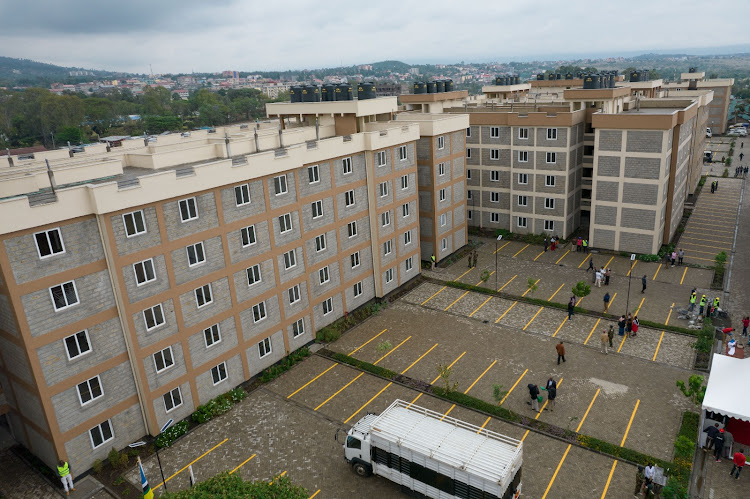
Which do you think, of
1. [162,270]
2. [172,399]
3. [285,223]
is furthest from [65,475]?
[285,223]

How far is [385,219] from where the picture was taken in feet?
142

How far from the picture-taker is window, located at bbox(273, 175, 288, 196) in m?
32.6

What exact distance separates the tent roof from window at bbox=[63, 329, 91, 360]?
98.8 ft

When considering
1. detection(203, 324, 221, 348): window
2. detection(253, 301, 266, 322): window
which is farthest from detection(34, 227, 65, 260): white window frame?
detection(253, 301, 266, 322): window

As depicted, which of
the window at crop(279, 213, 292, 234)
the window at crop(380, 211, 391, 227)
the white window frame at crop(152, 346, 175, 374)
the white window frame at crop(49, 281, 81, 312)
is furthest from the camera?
the window at crop(380, 211, 391, 227)

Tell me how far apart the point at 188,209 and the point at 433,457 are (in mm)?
17974

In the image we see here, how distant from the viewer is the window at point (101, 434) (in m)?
25.2

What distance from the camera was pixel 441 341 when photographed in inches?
1462

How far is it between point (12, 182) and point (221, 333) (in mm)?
13363

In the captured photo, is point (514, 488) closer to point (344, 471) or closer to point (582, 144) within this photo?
point (344, 471)

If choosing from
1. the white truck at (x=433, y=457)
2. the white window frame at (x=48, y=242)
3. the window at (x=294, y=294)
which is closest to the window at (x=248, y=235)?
the window at (x=294, y=294)

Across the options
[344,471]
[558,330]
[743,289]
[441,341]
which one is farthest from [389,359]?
[743,289]

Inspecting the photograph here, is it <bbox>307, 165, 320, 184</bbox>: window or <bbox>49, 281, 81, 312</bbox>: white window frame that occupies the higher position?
<bbox>307, 165, 320, 184</bbox>: window

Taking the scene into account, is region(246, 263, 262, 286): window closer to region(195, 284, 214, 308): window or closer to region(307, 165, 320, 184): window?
region(195, 284, 214, 308): window
